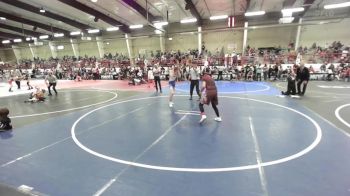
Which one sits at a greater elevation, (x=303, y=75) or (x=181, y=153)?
(x=303, y=75)

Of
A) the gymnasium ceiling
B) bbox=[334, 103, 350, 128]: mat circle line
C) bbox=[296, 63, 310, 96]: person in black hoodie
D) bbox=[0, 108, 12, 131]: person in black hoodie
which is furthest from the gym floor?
the gymnasium ceiling

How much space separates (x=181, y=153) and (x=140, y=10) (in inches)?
859

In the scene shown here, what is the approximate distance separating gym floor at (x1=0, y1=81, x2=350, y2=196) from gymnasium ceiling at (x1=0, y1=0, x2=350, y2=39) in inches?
563

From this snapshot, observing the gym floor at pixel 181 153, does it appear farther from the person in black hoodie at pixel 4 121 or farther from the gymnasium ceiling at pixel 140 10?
the gymnasium ceiling at pixel 140 10

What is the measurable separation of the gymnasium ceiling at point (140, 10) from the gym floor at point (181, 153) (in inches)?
563

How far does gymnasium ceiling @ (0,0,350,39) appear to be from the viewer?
22.4 meters

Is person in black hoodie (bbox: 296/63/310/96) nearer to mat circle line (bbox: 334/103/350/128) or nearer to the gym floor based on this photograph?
mat circle line (bbox: 334/103/350/128)

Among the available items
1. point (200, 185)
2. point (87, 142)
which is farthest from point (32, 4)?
point (200, 185)

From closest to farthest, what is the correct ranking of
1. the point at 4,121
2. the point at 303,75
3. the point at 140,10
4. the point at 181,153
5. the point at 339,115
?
1. the point at 181,153
2. the point at 4,121
3. the point at 339,115
4. the point at 303,75
5. the point at 140,10

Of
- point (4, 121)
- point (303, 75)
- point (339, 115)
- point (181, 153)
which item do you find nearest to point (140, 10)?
point (303, 75)

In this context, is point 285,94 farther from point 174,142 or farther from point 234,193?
point 234,193

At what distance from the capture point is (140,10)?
77.9ft

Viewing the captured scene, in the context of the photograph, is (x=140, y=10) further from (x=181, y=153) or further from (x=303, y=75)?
(x=181, y=153)

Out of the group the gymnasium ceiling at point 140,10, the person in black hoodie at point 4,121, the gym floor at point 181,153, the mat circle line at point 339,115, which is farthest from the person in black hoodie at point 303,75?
the person in black hoodie at point 4,121
